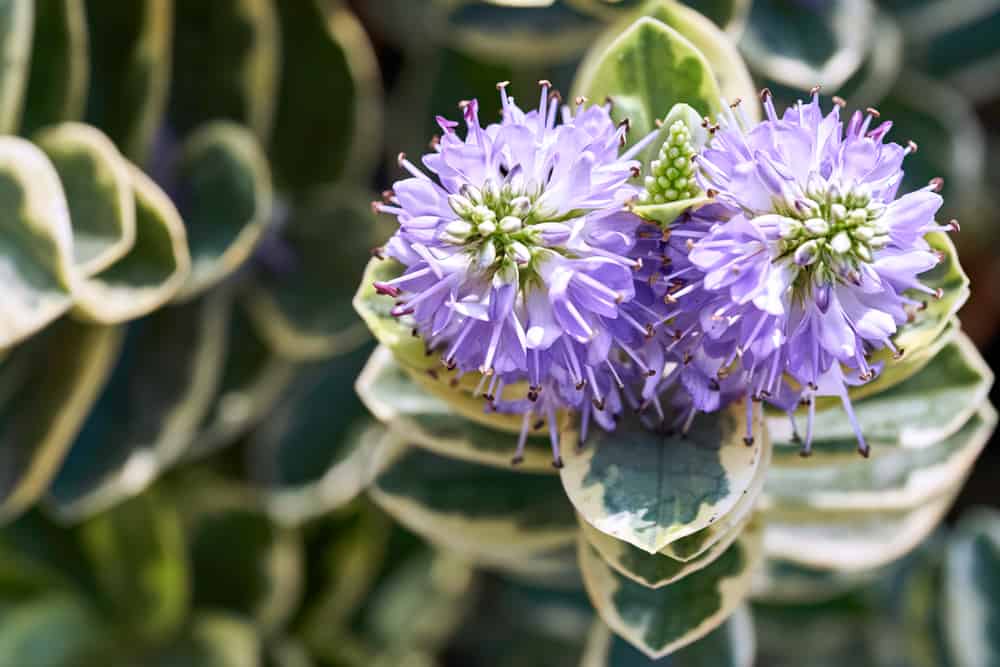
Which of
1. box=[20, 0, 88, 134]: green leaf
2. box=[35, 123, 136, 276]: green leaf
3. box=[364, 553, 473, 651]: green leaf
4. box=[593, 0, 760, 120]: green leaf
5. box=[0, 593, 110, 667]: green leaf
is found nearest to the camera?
box=[593, 0, 760, 120]: green leaf

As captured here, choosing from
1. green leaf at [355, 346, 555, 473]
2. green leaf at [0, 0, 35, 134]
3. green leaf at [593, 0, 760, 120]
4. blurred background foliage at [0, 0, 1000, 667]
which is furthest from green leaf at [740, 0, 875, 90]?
green leaf at [0, 0, 35, 134]

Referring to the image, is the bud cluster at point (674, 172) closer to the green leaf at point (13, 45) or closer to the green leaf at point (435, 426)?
the green leaf at point (435, 426)

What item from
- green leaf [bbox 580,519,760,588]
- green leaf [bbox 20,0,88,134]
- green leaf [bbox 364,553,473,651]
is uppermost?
green leaf [bbox 20,0,88,134]

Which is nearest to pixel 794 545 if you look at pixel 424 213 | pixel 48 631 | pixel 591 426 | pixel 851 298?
pixel 591 426

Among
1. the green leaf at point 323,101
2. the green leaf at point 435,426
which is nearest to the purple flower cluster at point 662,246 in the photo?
the green leaf at point 435,426

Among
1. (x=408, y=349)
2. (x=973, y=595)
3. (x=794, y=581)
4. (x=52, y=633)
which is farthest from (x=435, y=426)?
(x=973, y=595)

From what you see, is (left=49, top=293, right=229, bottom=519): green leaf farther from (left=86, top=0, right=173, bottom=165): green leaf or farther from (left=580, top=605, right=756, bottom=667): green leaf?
(left=580, top=605, right=756, bottom=667): green leaf
